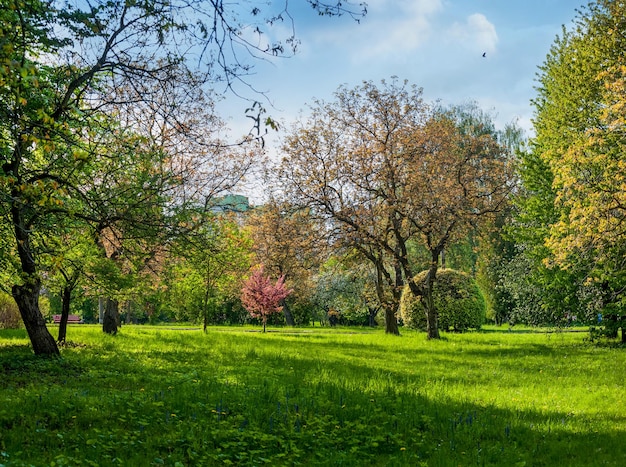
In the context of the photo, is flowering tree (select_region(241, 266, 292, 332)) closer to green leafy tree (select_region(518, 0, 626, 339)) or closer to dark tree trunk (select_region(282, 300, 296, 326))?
Answer: dark tree trunk (select_region(282, 300, 296, 326))

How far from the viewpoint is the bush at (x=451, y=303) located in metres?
26.4

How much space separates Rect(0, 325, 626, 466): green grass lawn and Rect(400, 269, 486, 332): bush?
1218 cm

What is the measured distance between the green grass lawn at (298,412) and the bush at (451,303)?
1218 centimetres

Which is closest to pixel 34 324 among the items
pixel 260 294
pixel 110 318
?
pixel 110 318

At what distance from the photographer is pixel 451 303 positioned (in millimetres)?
26500

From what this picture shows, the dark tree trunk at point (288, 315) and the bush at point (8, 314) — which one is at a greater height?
the bush at point (8, 314)

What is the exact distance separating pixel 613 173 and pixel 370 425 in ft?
33.4

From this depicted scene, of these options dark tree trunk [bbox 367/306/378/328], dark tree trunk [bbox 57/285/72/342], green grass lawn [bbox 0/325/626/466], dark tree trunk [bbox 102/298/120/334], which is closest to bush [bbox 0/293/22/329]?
dark tree trunk [bbox 102/298/120/334]

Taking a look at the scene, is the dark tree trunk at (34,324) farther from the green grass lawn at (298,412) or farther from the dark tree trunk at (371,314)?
the dark tree trunk at (371,314)

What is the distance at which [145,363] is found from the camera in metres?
12.5

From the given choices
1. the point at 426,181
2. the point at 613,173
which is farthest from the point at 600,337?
the point at 613,173

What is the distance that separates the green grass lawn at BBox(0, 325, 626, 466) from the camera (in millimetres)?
5973

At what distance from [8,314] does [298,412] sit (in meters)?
21.8

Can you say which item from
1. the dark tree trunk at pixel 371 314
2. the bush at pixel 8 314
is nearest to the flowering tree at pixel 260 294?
the bush at pixel 8 314
